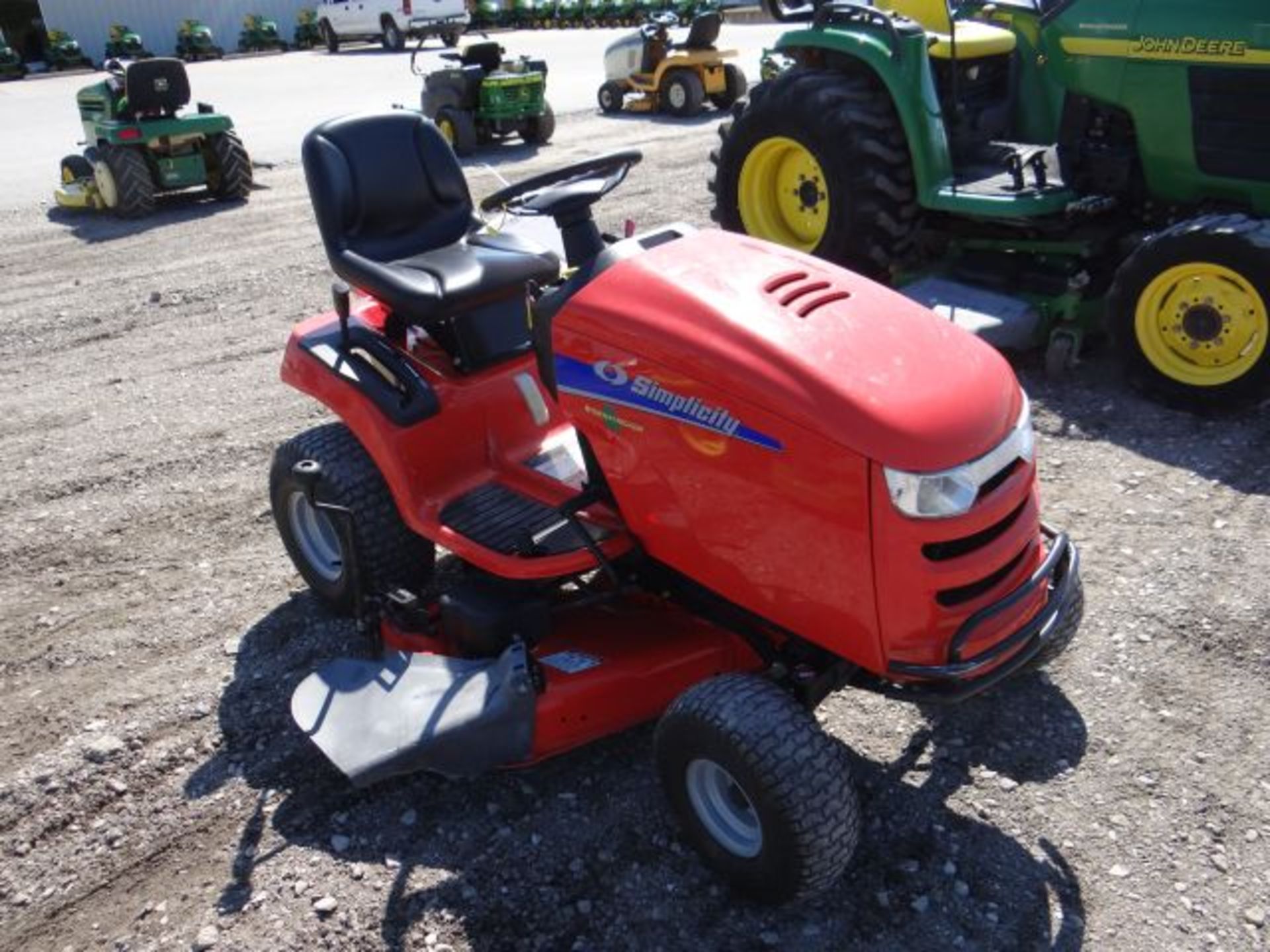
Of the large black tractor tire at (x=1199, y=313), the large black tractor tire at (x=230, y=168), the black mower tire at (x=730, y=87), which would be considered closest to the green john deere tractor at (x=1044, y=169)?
the large black tractor tire at (x=1199, y=313)

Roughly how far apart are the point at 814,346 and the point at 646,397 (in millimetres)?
387

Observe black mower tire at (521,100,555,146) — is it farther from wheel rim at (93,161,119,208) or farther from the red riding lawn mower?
the red riding lawn mower

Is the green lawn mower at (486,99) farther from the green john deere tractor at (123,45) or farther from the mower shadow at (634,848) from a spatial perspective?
the green john deere tractor at (123,45)

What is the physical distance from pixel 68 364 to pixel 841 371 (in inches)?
205

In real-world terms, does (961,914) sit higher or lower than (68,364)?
lower

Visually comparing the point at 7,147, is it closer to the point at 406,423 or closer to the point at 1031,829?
the point at 406,423

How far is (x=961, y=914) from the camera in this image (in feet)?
8.08

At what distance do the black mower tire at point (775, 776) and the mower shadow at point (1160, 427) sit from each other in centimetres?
243

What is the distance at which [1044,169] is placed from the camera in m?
5.38

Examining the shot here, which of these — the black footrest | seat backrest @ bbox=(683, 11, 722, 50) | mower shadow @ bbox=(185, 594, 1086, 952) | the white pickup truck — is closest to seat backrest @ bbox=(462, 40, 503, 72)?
seat backrest @ bbox=(683, 11, 722, 50)

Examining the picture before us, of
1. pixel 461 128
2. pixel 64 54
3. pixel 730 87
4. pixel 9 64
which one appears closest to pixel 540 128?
pixel 461 128

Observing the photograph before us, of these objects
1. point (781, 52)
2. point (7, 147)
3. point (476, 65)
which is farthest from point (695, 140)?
point (7, 147)

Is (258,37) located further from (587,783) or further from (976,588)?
(976,588)

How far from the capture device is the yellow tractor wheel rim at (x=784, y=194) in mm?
5832
